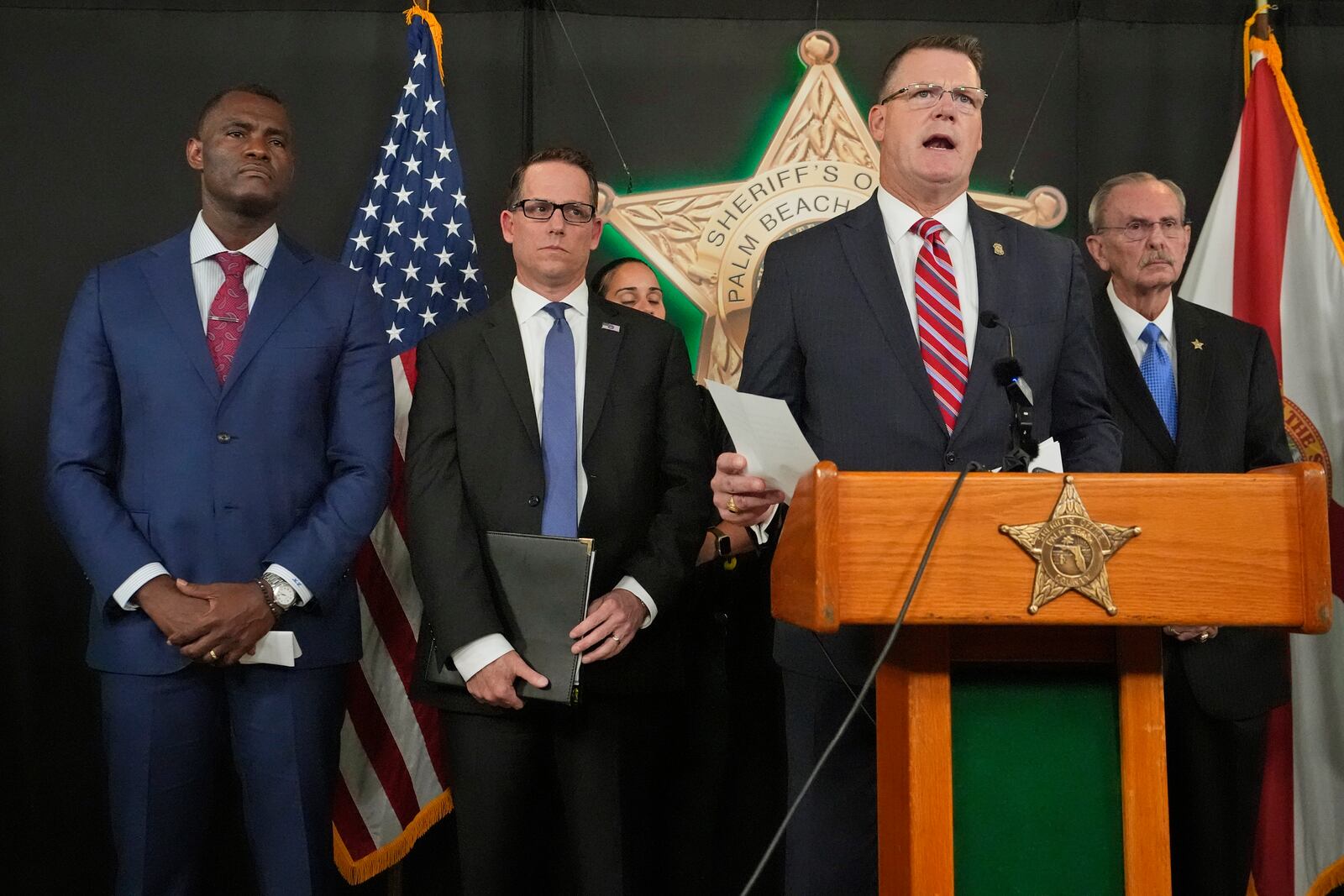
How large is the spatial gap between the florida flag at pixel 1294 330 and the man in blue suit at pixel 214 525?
7.42 feet

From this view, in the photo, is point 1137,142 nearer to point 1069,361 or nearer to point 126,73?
point 1069,361

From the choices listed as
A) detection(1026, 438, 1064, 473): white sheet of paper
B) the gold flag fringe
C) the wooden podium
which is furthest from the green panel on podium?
the gold flag fringe

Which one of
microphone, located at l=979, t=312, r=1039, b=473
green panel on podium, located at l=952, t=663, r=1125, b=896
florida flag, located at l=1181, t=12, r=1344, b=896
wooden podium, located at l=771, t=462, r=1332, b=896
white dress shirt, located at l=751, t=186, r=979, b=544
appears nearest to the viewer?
wooden podium, located at l=771, t=462, r=1332, b=896

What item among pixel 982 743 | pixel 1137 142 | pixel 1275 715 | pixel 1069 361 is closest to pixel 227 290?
pixel 1069 361

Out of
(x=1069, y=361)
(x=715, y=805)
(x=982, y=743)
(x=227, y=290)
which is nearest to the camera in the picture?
(x=982, y=743)

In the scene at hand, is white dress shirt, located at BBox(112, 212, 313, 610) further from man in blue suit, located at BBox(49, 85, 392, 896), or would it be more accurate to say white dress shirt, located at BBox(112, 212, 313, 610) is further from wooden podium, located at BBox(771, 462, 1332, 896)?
wooden podium, located at BBox(771, 462, 1332, 896)

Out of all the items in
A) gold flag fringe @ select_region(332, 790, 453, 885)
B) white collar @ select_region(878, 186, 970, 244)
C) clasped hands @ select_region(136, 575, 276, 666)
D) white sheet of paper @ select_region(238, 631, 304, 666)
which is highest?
white collar @ select_region(878, 186, 970, 244)

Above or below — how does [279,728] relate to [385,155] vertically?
below

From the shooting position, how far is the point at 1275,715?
314 cm

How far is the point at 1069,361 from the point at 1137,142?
5.55 feet

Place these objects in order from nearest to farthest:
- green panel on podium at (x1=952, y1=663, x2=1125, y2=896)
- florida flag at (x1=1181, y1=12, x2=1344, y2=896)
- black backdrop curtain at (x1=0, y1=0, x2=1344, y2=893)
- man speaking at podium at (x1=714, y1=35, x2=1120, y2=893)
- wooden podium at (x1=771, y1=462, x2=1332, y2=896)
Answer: wooden podium at (x1=771, y1=462, x2=1332, y2=896)
green panel on podium at (x1=952, y1=663, x2=1125, y2=896)
man speaking at podium at (x1=714, y1=35, x2=1120, y2=893)
florida flag at (x1=1181, y1=12, x2=1344, y2=896)
black backdrop curtain at (x1=0, y1=0, x2=1344, y2=893)

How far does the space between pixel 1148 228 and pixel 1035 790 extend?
1.98 metres

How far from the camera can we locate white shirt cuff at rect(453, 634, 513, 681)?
2215mm

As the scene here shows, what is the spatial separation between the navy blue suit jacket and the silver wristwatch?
0.03 meters
